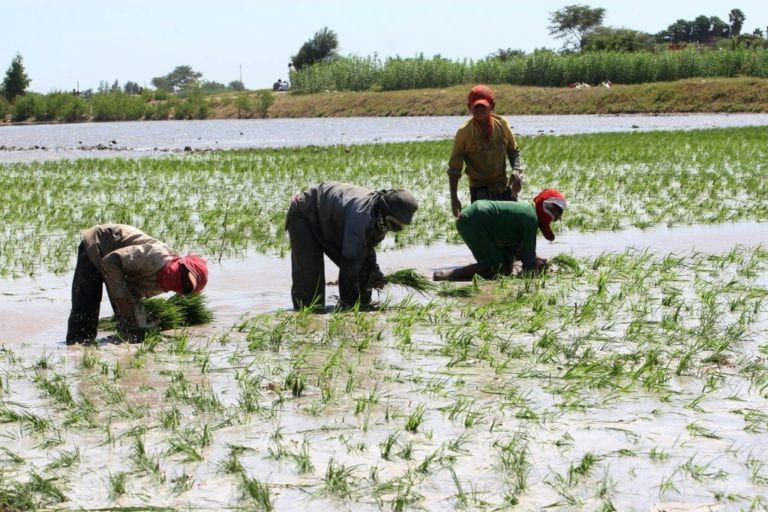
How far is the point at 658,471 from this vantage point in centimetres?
399

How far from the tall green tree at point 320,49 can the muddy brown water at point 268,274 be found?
8080 cm

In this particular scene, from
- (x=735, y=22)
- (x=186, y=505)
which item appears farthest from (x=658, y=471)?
(x=735, y=22)

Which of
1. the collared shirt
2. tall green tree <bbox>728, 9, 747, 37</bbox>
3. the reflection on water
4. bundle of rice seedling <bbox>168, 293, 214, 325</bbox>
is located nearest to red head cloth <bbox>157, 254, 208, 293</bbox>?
bundle of rice seedling <bbox>168, 293, 214, 325</bbox>

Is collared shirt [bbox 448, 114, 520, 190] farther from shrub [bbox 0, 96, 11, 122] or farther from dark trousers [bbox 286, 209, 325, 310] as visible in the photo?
shrub [bbox 0, 96, 11, 122]

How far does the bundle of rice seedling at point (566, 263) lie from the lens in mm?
8492

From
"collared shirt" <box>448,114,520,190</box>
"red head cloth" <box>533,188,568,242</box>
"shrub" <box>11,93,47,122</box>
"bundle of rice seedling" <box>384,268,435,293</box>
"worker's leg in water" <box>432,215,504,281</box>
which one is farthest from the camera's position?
"shrub" <box>11,93,47,122</box>

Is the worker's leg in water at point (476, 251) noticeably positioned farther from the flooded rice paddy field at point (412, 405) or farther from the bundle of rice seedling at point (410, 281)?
the flooded rice paddy field at point (412, 405)

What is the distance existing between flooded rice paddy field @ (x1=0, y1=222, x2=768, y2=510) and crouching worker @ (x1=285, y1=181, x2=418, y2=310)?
218 millimetres

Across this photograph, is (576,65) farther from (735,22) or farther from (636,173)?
(735,22)

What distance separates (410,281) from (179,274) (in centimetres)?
229

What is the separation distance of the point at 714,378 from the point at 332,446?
6.28 ft

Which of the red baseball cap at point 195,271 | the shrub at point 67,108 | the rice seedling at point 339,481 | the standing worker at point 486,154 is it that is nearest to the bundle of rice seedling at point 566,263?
the standing worker at point 486,154

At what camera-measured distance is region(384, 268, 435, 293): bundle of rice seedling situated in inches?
312

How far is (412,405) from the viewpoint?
15.9 feet
